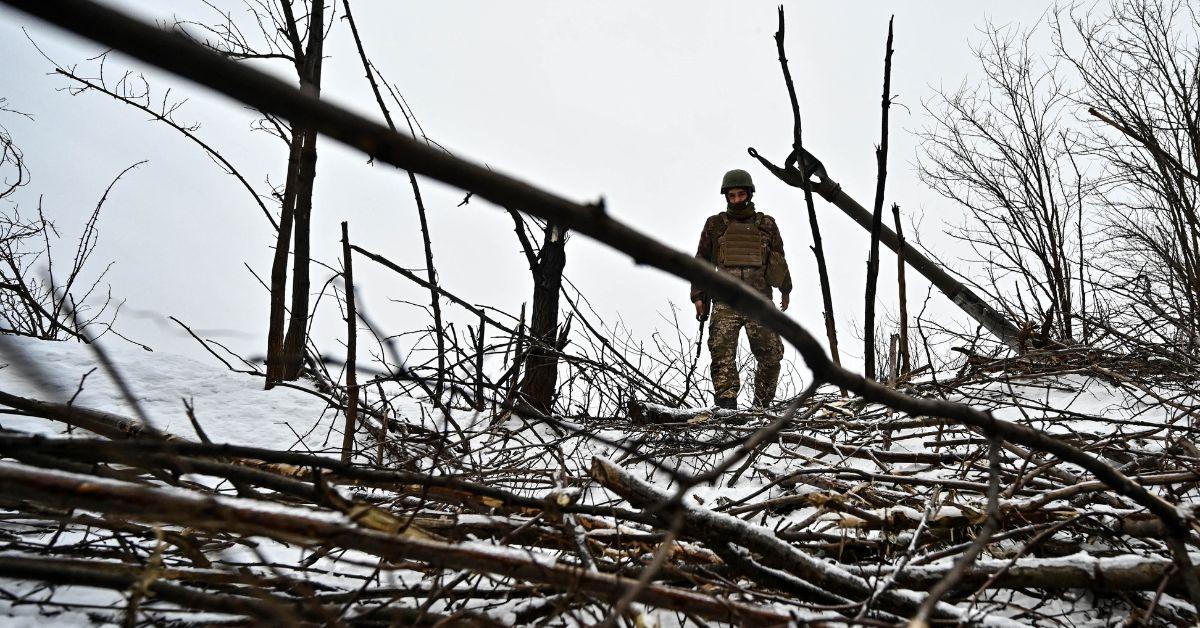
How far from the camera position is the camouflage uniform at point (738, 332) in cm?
575

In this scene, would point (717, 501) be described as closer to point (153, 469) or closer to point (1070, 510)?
point (1070, 510)

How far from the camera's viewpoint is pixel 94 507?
0.74 metres

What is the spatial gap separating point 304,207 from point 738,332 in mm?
3599

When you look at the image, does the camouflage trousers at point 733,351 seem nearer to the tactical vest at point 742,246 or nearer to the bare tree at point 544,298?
the tactical vest at point 742,246

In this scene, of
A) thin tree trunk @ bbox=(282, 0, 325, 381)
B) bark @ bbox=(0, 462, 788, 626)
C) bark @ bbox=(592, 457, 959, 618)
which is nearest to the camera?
bark @ bbox=(0, 462, 788, 626)

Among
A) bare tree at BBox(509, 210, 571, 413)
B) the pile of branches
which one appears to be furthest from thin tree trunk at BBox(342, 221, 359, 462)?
bare tree at BBox(509, 210, 571, 413)

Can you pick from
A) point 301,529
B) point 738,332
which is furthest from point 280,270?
point 301,529

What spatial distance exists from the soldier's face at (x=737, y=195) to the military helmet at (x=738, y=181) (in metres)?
0.03

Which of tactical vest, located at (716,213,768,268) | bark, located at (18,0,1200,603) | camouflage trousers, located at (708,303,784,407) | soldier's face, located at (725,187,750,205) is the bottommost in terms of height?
bark, located at (18,0,1200,603)

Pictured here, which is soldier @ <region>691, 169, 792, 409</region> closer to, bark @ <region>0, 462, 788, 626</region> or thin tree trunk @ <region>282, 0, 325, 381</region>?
thin tree trunk @ <region>282, 0, 325, 381</region>

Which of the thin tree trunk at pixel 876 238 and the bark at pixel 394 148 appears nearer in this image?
the bark at pixel 394 148

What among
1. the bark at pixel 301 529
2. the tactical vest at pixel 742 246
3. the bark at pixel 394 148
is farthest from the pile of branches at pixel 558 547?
the tactical vest at pixel 742 246

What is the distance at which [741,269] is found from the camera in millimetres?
5941

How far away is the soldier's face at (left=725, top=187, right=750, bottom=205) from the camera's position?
5.99 meters
